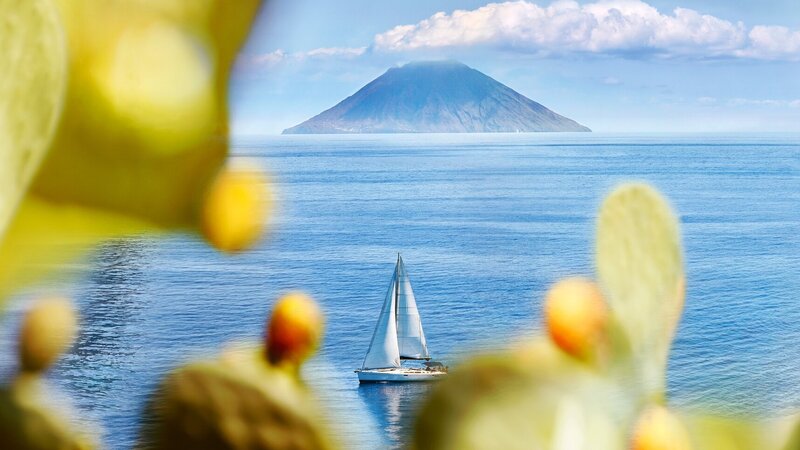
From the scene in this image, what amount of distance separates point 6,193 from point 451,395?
137 millimetres

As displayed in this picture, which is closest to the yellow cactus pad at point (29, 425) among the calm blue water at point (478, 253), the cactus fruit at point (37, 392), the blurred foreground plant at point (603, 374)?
the cactus fruit at point (37, 392)

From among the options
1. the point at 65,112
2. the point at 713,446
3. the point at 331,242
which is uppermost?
the point at 65,112

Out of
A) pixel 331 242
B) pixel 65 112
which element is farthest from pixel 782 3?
pixel 331 242

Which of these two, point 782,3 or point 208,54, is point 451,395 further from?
point 782,3

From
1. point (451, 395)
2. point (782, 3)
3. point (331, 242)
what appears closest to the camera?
point (451, 395)

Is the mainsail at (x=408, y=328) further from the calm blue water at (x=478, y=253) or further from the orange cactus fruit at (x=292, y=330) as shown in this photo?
the orange cactus fruit at (x=292, y=330)

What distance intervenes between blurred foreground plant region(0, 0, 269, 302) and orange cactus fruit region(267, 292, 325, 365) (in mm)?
34

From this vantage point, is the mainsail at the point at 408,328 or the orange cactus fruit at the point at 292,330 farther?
the mainsail at the point at 408,328

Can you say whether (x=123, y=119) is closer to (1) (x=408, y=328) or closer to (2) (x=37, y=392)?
(2) (x=37, y=392)

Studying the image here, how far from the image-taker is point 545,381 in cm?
21

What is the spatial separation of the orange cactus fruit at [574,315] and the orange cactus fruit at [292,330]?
6cm

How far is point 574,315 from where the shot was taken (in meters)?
0.21

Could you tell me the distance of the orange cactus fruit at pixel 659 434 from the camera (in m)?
0.19

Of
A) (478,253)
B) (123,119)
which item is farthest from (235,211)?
(478,253)
